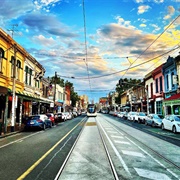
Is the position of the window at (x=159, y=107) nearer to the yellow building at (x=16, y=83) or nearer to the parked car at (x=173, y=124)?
the parked car at (x=173, y=124)

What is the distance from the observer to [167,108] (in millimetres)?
36625

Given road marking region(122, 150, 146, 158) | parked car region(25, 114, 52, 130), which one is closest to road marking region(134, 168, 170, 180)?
road marking region(122, 150, 146, 158)

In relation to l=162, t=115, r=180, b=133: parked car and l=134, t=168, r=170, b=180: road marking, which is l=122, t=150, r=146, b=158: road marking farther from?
l=162, t=115, r=180, b=133: parked car

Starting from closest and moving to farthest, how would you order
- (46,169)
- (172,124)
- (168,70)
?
(46,169), (172,124), (168,70)

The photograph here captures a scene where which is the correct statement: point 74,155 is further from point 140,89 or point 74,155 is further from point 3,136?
point 140,89

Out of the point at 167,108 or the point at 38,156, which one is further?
the point at 167,108

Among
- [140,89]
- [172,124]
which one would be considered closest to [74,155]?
[172,124]

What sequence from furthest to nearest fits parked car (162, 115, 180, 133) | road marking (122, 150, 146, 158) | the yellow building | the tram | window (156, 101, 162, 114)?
1. the tram
2. window (156, 101, 162, 114)
3. the yellow building
4. parked car (162, 115, 180, 133)
5. road marking (122, 150, 146, 158)

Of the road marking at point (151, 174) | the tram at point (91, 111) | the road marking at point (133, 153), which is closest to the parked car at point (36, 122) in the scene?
the road marking at point (133, 153)

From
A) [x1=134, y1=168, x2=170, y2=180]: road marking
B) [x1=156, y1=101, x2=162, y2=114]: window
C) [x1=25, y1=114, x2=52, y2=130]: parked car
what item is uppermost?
[x1=156, y1=101, x2=162, y2=114]: window

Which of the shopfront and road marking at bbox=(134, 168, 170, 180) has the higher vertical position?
the shopfront

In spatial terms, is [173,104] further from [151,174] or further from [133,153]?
[151,174]

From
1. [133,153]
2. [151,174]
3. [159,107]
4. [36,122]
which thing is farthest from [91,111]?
[151,174]

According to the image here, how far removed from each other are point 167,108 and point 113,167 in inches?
1241
